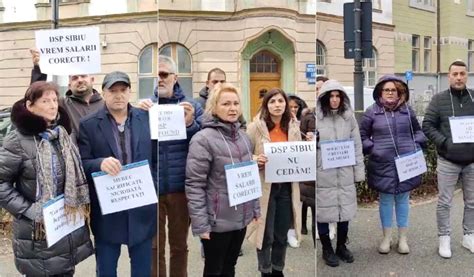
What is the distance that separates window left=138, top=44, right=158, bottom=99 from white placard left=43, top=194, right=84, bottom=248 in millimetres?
692

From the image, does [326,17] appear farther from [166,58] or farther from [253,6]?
[166,58]

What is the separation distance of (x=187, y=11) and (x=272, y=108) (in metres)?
0.64

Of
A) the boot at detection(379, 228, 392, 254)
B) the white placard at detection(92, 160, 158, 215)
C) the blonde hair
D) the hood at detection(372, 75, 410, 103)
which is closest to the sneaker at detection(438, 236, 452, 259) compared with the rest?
the boot at detection(379, 228, 392, 254)

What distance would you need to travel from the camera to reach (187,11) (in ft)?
7.66

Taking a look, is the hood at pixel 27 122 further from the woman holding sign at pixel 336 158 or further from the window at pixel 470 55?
the window at pixel 470 55

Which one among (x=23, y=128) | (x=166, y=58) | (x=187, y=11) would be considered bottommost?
(x=23, y=128)

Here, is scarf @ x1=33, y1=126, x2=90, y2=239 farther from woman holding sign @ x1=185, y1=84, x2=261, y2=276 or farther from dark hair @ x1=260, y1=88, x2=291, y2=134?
dark hair @ x1=260, y1=88, x2=291, y2=134

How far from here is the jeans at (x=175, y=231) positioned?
2467mm

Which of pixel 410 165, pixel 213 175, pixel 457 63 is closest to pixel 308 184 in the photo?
pixel 213 175

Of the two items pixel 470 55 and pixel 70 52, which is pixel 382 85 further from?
pixel 70 52

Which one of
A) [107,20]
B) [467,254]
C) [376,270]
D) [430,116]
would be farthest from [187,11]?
[467,254]

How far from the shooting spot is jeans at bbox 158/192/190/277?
2467 millimetres

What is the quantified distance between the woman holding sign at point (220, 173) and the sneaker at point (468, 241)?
1.96 metres

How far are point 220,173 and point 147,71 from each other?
28.1 inches
